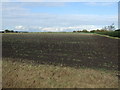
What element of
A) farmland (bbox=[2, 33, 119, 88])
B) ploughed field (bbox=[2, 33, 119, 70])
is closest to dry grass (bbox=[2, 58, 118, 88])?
farmland (bbox=[2, 33, 119, 88])

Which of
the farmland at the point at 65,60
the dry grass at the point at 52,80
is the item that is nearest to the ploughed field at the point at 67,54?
the farmland at the point at 65,60

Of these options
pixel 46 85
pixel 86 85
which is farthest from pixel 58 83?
pixel 86 85

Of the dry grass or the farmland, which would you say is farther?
the farmland

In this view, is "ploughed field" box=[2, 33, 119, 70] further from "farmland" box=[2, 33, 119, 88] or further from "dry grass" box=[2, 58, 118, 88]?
"dry grass" box=[2, 58, 118, 88]

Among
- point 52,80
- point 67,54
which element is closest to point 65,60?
point 67,54

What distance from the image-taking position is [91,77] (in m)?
6.98

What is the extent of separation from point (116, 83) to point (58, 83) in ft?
7.56

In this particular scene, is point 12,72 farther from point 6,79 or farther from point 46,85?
point 46,85

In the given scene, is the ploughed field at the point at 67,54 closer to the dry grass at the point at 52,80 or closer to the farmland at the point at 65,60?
the farmland at the point at 65,60

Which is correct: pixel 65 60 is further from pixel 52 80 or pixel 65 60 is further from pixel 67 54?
pixel 52 80

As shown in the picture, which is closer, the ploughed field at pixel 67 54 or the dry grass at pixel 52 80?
the dry grass at pixel 52 80

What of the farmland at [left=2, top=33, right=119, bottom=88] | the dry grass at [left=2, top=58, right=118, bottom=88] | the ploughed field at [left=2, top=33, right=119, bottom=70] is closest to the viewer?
the dry grass at [left=2, top=58, right=118, bottom=88]

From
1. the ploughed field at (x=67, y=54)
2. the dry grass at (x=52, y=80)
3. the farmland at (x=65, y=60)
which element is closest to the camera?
the dry grass at (x=52, y=80)

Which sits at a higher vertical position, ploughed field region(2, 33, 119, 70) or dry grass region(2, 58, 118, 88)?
ploughed field region(2, 33, 119, 70)
